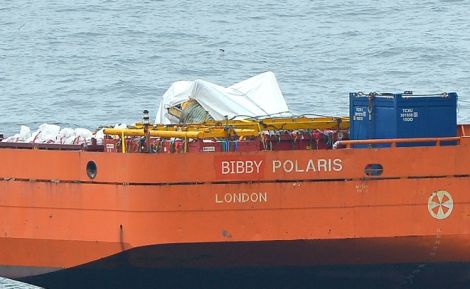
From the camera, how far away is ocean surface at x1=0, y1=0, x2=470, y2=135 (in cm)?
4959

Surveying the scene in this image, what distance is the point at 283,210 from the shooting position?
78.1 ft

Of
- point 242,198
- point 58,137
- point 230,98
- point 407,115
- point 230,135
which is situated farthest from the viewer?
point 230,98

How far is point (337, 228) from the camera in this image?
23875 mm

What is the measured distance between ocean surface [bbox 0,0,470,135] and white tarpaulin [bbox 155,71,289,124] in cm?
1506

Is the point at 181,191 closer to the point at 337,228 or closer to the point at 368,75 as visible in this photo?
the point at 337,228

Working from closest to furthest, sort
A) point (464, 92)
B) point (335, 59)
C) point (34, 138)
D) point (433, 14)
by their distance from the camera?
point (34, 138)
point (464, 92)
point (335, 59)
point (433, 14)

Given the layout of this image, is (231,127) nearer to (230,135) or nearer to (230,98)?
(230,135)

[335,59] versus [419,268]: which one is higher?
[335,59]

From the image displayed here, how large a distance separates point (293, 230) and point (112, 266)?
316 cm

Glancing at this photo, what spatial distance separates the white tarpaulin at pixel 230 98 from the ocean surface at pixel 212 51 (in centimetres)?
1506

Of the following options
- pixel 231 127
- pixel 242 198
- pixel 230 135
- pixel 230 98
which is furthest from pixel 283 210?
pixel 230 98

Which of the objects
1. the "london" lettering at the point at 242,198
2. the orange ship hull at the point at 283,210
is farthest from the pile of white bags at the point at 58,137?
the "london" lettering at the point at 242,198

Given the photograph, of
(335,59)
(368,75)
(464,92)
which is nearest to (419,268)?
(464,92)

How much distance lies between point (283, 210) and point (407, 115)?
108 inches
